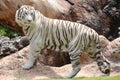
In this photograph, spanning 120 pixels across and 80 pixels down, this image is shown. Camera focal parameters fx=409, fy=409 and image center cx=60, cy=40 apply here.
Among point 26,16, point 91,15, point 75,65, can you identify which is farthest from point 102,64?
point 91,15

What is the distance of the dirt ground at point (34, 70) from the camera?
9500mm

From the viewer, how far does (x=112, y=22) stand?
42.9ft

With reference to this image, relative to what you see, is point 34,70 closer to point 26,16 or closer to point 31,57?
point 31,57

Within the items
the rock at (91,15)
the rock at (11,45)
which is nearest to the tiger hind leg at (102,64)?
the rock at (11,45)

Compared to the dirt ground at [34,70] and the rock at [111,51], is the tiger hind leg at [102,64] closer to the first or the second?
the dirt ground at [34,70]

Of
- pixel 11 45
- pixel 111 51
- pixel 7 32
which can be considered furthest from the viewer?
pixel 7 32

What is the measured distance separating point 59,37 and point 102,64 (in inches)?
47.9

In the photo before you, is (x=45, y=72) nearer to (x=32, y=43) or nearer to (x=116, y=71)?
(x=32, y=43)

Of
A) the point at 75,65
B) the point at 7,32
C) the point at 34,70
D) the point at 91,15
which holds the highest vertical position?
the point at 91,15

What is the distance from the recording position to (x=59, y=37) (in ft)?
32.2

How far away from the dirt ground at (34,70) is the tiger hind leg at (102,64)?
0.72 ft

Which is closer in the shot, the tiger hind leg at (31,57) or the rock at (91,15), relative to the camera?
the tiger hind leg at (31,57)

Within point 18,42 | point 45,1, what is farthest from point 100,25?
point 18,42

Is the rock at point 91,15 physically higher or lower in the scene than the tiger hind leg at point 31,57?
higher
